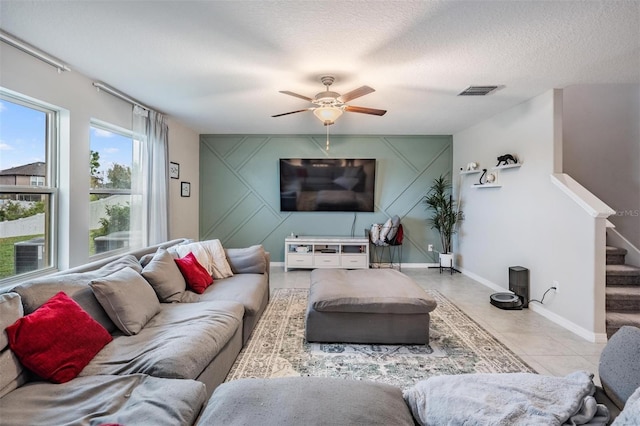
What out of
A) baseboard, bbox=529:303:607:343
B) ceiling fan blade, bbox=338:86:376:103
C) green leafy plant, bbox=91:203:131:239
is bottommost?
baseboard, bbox=529:303:607:343

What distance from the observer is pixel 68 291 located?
1.78 metres

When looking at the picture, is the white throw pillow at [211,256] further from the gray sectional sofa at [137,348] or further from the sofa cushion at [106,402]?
the sofa cushion at [106,402]

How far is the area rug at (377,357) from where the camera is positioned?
2242mm

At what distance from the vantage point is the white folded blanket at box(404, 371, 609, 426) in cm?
103

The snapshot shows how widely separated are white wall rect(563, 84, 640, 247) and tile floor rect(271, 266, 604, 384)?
1.96 m

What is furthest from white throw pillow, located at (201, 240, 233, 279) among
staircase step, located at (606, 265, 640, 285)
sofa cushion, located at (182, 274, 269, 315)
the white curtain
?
staircase step, located at (606, 265, 640, 285)

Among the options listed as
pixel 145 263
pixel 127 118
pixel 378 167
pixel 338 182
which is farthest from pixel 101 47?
pixel 378 167

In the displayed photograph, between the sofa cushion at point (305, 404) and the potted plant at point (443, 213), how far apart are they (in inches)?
183

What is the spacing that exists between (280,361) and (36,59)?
318 cm

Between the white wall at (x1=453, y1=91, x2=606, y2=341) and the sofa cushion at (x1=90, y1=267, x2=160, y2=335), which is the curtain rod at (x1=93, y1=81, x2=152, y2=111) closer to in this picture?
the sofa cushion at (x1=90, y1=267, x2=160, y2=335)

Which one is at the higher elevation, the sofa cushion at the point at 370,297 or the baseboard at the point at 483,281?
the sofa cushion at the point at 370,297

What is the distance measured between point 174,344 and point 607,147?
5.44m

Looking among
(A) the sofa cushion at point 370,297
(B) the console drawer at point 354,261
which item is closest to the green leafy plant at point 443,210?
(B) the console drawer at point 354,261

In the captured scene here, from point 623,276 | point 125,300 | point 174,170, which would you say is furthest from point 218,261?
point 623,276
